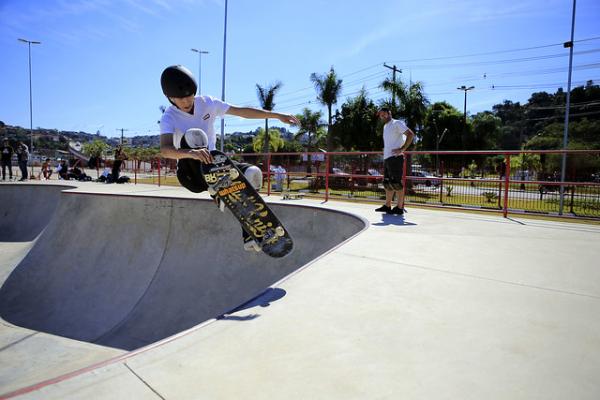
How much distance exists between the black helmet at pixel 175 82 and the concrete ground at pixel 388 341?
6.44 feet

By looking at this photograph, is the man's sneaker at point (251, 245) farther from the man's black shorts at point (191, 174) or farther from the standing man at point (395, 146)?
the standing man at point (395, 146)

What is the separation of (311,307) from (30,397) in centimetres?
150

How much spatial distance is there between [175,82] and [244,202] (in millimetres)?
1270

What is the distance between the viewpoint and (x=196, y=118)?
351 cm

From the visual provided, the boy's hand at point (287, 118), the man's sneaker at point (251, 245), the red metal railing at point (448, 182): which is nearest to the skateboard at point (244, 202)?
the man's sneaker at point (251, 245)

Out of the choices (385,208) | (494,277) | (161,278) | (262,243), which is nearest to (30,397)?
(262,243)

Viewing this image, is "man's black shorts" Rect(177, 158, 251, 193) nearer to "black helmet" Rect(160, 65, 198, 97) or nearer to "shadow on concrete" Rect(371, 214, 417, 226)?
"black helmet" Rect(160, 65, 198, 97)

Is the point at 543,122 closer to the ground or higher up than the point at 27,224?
higher up

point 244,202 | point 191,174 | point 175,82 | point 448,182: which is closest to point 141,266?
point 191,174

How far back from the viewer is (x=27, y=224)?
1193cm

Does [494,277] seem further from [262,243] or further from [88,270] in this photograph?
[88,270]

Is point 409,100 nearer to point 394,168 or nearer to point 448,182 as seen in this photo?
point 448,182

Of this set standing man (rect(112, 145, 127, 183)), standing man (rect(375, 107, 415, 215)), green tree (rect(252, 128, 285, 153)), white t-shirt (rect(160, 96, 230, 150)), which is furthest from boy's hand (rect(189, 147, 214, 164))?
green tree (rect(252, 128, 285, 153))

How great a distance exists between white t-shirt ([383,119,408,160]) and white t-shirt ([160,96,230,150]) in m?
3.47
